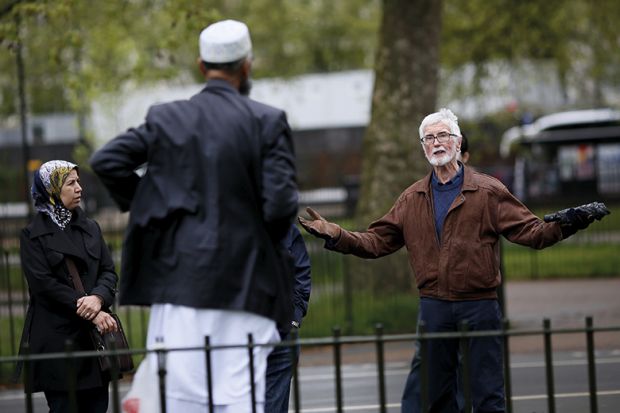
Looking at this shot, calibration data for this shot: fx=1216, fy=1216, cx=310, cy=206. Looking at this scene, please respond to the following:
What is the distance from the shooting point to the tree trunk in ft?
55.7

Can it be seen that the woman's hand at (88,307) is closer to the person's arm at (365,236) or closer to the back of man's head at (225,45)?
the person's arm at (365,236)

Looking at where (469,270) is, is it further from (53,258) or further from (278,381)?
(53,258)

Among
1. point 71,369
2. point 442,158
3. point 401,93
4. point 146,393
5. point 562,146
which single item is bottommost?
point 146,393

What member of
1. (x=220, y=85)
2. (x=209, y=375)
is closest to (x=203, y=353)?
(x=209, y=375)

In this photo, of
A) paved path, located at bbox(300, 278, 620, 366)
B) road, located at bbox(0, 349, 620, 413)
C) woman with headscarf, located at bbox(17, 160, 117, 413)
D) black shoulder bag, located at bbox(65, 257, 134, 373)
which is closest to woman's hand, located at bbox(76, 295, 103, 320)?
woman with headscarf, located at bbox(17, 160, 117, 413)

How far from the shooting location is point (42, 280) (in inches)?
273

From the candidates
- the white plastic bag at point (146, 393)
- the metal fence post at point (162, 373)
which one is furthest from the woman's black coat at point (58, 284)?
the metal fence post at point (162, 373)

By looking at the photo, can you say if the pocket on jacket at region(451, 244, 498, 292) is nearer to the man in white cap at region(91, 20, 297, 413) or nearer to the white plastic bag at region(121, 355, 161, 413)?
the man in white cap at region(91, 20, 297, 413)

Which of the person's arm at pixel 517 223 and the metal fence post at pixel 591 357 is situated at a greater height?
the person's arm at pixel 517 223

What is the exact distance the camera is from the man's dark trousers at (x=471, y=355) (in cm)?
675

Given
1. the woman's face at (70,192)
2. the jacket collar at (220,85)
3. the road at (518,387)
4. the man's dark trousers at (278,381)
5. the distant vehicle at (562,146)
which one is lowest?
the road at (518,387)

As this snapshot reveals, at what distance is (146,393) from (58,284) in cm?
212

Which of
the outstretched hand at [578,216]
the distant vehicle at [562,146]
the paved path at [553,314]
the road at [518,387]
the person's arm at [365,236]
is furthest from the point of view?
the distant vehicle at [562,146]

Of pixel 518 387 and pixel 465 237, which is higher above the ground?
pixel 465 237
